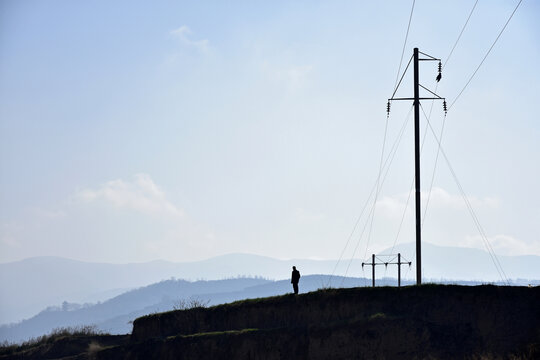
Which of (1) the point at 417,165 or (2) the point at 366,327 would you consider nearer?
(2) the point at 366,327

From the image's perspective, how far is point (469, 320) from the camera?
3403 centimetres

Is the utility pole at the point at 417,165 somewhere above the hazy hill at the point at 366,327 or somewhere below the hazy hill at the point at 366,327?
above

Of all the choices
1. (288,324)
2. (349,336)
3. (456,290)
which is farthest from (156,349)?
(456,290)

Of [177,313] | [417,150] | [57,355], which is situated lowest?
[57,355]

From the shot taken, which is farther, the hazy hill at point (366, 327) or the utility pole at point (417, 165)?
the utility pole at point (417, 165)

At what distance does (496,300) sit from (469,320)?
1724 millimetres

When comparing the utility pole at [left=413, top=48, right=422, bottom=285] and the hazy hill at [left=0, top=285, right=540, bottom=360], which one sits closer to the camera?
the hazy hill at [left=0, top=285, right=540, bottom=360]

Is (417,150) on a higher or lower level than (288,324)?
higher

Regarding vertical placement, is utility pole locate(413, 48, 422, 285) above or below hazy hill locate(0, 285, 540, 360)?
above

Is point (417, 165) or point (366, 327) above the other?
point (417, 165)

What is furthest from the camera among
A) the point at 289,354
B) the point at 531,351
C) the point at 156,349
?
the point at 156,349

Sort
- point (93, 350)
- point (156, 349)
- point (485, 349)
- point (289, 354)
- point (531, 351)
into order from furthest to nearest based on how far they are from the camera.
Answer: point (93, 350), point (156, 349), point (289, 354), point (485, 349), point (531, 351)

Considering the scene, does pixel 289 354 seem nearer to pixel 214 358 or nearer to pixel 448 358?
pixel 214 358

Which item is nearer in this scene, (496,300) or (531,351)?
(531,351)
